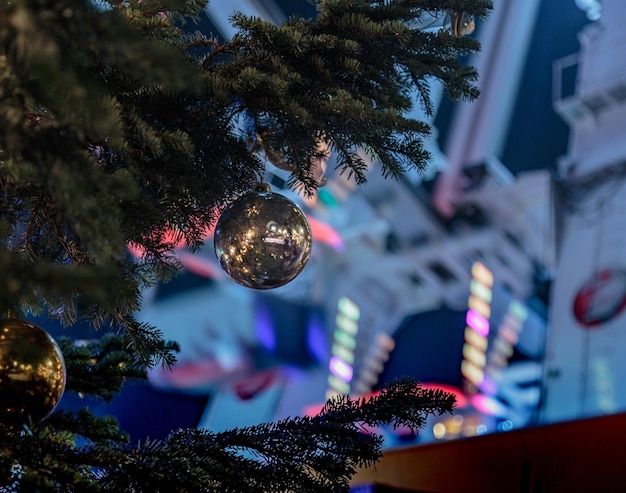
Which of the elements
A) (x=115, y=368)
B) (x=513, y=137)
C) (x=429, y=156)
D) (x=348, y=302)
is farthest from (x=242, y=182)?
(x=348, y=302)

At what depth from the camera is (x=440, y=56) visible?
1075mm

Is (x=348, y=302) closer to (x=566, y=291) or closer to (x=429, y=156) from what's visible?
(x=566, y=291)

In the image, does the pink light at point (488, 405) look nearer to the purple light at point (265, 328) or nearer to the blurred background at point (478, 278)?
the blurred background at point (478, 278)

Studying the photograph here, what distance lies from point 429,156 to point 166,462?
20.4 inches

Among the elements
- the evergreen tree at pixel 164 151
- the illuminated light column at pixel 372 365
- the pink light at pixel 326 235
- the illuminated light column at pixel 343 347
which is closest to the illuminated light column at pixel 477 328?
the illuminated light column at pixel 372 365

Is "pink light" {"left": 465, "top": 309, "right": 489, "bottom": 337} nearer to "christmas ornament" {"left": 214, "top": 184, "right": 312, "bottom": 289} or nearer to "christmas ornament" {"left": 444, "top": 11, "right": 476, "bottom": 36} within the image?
"christmas ornament" {"left": 444, "top": 11, "right": 476, "bottom": 36}

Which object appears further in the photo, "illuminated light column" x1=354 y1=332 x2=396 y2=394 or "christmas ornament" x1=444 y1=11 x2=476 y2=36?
"illuminated light column" x1=354 y1=332 x2=396 y2=394

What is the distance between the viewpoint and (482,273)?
3842mm

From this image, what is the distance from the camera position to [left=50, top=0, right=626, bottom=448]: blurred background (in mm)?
3611

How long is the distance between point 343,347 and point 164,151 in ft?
10.9

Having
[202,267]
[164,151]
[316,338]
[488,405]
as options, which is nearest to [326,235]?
[316,338]

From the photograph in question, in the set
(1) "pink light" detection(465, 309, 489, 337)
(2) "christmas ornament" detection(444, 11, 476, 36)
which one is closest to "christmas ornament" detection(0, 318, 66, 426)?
(2) "christmas ornament" detection(444, 11, 476, 36)

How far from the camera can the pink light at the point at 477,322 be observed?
3811 millimetres

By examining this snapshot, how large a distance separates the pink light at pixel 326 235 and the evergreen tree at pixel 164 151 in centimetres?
302
